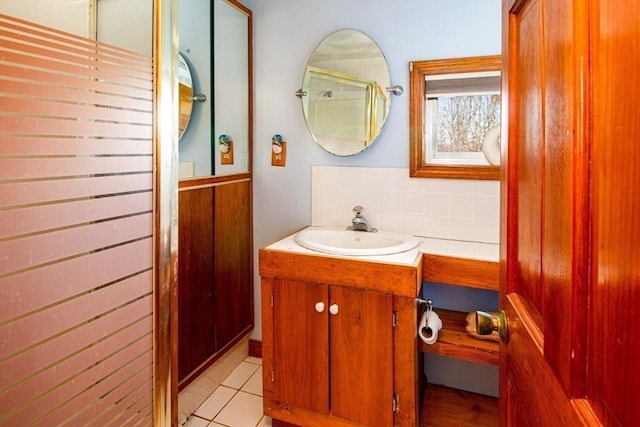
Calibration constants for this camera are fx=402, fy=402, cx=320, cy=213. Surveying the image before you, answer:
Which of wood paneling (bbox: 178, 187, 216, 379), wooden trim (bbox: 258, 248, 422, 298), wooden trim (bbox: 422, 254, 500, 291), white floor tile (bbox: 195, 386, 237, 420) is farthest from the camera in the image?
white floor tile (bbox: 195, 386, 237, 420)

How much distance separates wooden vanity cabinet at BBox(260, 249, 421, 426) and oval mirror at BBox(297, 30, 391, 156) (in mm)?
789

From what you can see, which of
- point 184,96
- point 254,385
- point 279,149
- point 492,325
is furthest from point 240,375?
point 492,325

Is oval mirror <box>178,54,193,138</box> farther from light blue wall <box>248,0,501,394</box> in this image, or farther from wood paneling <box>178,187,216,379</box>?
light blue wall <box>248,0,501,394</box>

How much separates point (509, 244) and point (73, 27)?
1143 mm

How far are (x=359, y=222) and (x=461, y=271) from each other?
59cm

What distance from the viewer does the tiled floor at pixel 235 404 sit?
1.95m

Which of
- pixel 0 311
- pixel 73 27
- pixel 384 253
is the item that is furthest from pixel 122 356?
pixel 384 253

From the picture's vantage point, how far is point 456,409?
198 cm

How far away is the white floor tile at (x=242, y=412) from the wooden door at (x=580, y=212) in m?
1.57

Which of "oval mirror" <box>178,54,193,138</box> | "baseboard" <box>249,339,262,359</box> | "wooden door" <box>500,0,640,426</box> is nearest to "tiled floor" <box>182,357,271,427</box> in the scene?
"baseboard" <box>249,339,262,359</box>

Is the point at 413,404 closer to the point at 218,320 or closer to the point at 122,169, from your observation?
the point at 218,320

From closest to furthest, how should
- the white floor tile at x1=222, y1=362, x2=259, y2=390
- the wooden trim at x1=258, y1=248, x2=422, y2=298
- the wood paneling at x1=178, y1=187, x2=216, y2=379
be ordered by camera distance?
the wooden trim at x1=258, y1=248, x2=422, y2=298, the wood paneling at x1=178, y1=187, x2=216, y2=379, the white floor tile at x1=222, y1=362, x2=259, y2=390

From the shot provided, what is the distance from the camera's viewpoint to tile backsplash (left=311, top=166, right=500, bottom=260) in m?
1.97

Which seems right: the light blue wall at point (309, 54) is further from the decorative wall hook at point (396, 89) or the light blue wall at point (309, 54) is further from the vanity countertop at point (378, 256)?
the vanity countertop at point (378, 256)
